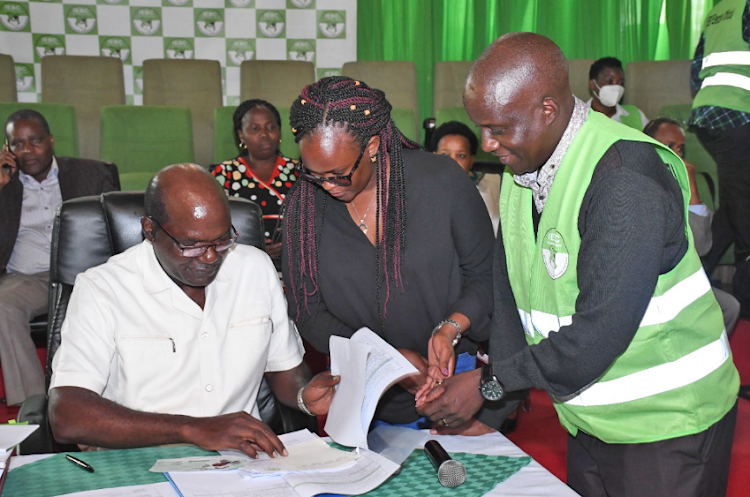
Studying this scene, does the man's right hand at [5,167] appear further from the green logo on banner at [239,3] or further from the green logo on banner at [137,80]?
the green logo on banner at [239,3]

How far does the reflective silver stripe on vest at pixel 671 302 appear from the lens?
1.26 m

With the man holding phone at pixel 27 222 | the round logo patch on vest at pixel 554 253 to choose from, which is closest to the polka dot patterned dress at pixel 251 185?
the man holding phone at pixel 27 222

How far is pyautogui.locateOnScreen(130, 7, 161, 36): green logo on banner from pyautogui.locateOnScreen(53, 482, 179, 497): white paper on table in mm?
5956

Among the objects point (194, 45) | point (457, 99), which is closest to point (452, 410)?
point (457, 99)

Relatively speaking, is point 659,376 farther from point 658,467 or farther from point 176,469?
point 176,469

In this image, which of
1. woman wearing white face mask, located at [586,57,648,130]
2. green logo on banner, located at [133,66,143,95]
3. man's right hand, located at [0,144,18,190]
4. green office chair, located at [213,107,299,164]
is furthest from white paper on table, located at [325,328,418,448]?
green logo on banner, located at [133,66,143,95]

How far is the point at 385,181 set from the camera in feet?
6.00

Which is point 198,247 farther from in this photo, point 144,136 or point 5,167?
point 144,136

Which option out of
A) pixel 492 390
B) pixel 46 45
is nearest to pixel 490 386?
pixel 492 390

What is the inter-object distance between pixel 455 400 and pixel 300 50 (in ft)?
18.8

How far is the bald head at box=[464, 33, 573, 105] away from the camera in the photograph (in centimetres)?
122

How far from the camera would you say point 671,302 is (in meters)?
1.27

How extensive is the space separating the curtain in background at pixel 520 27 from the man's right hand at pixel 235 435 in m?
5.64

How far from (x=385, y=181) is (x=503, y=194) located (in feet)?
1.24
